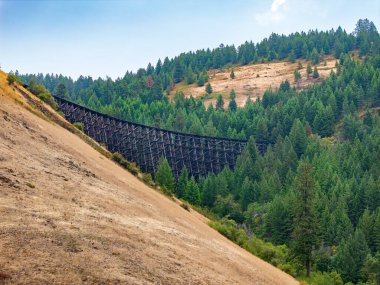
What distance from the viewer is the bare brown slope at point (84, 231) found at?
19.4 m

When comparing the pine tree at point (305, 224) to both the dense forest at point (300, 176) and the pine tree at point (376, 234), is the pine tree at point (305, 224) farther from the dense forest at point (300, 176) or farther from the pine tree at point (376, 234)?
the pine tree at point (376, 234)

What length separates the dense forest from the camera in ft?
176

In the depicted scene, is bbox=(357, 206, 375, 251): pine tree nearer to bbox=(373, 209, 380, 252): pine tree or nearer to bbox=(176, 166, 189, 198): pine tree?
bbox=(373, 209, 380, 252): pine tree

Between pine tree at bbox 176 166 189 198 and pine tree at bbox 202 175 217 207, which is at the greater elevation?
pine tree at bbox 176 166 189 198

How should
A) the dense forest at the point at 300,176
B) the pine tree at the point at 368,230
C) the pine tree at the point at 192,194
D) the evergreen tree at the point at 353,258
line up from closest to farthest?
the dense forest at the point at 300,176 < the evergreen tree at the point at 353,258 < the pine tree at the point at 368,230 < the pine tree at the point at 192,194

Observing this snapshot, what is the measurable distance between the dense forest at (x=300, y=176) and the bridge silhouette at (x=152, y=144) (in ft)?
11.7

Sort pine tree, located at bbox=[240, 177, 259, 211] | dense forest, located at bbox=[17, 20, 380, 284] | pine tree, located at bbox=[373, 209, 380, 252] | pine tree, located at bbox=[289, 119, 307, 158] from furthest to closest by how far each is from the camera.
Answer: pine tree, located at bbox=[289, 119, 307, 158], pine tree, located at bbox=[240, 177, 259, 211], pine tree, located at bbox=[373, 209, 380, 252], dense forest, located at bbox=[17, 20, 380, 284]

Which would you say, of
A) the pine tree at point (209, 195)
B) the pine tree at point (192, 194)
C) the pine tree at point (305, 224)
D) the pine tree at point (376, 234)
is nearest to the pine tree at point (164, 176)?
the pine tree at point (192, 194)

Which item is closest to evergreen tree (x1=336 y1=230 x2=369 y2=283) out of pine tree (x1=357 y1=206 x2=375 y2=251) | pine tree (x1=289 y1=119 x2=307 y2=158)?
pine tree (x1=357 y1=206 x2=375 y2=251)

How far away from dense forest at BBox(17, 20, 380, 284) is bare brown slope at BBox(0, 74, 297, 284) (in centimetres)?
1465

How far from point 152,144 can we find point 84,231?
216ft

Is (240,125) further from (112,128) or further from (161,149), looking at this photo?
(112,128)

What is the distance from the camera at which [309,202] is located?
53625 millimetres

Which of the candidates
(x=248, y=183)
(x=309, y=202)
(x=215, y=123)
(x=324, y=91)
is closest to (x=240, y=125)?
(x=215, y=123)
